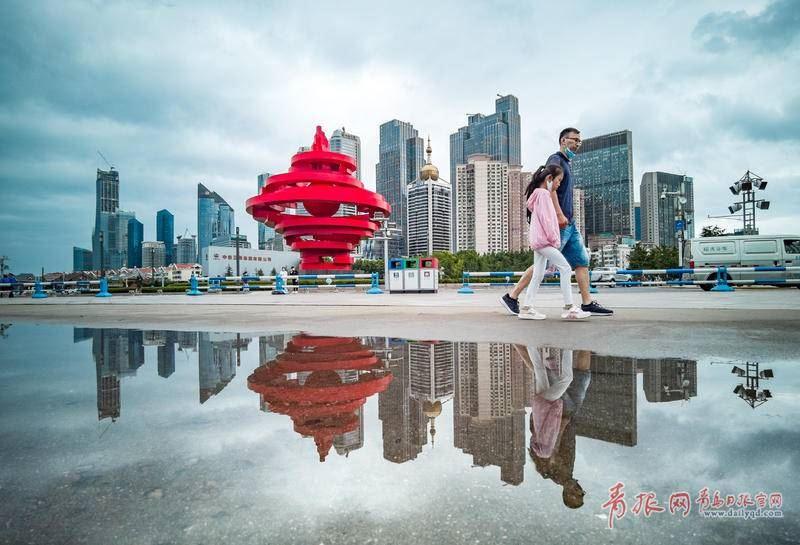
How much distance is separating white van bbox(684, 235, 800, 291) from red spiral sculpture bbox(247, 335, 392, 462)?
1932 cm

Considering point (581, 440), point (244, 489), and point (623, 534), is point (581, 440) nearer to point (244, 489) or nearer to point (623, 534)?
point (623, 534)

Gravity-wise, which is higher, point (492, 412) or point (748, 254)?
point (748, 254)

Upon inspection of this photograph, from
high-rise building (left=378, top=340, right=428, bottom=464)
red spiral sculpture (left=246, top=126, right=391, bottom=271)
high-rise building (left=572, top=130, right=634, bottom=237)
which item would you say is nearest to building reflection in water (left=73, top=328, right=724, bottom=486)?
high-rise building (left=378, top=340, right=428, bottom=464)

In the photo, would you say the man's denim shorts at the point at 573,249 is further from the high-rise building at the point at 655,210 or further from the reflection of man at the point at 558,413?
the high-rise building at the point at 655,210

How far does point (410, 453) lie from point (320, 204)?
37.4m

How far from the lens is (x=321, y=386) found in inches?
98.1

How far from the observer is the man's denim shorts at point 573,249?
632cm

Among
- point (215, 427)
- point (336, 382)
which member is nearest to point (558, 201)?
point (336, 382)

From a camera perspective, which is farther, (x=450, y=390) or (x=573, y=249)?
(x=573, y=249)

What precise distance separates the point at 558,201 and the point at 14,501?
6291 millimetres

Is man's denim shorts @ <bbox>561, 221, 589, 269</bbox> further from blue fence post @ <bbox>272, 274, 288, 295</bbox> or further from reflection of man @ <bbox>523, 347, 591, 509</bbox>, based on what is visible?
blue fence post @ <bbox>272, 274, 288, 295</bbox>

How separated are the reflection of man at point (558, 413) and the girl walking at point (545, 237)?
281cm

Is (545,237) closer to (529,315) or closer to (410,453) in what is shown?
(529,315)

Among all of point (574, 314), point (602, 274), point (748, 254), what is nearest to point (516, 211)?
point (602, 274)
